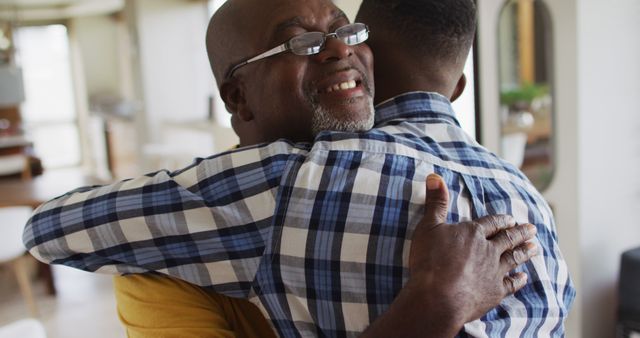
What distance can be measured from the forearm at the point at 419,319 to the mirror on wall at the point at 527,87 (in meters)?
2.40

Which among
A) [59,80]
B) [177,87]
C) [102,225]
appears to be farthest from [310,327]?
[59,80]

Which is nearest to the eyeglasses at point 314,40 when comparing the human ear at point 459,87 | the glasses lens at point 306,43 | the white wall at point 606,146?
the glasses lens at point 306,43

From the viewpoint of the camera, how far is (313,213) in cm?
82

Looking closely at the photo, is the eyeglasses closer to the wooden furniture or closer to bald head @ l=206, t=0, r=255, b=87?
bald head @ l=206, t=0, r=255, b=87

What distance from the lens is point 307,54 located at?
1.01 meters

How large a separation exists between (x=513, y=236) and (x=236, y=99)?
1.79ft

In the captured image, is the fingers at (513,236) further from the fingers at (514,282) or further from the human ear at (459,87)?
the human ear at (459,87)

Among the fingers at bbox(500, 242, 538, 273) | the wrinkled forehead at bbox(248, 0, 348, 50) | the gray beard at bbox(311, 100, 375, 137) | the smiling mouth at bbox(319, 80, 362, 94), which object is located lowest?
the fingers at bbox(500, 242, 538, 273)

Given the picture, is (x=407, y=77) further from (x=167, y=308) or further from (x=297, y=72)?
(x=167, y=308)

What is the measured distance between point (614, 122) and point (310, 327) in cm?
257

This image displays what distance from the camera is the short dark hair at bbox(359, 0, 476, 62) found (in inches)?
44.0

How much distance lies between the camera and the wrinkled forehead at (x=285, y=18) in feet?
3.35

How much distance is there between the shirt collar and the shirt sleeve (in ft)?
0.78

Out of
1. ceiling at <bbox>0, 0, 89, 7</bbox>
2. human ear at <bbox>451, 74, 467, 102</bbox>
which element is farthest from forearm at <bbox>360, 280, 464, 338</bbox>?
ceiling at <bbox>0, 0, 89, 7</bbox>
